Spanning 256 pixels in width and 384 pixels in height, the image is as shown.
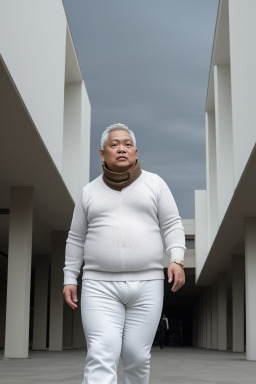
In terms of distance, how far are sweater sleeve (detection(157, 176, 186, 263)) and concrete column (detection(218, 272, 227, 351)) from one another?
96.0ft

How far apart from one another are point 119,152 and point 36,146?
10222 millimetres

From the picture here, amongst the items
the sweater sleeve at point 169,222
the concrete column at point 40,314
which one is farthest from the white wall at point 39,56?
the concrete column at point 40,314

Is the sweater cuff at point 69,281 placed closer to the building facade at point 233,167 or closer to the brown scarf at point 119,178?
the brown scarf at point 119,178

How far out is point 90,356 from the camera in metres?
4.02

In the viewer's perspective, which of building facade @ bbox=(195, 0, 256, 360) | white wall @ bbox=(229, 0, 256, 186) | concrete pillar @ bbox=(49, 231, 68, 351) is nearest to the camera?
white wall @ bbox=(229, 0, 256, 186)

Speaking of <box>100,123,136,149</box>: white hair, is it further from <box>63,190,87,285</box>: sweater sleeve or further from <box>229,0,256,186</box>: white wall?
<box>229,0,256,186</box>: white wall

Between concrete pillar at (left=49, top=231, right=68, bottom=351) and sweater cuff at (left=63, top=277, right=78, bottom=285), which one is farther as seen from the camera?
concrete pillar at (left=49, top=231, right=68, bottom=351)

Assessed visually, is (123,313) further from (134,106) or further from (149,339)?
(134,106)

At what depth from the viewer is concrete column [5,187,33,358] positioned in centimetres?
1672

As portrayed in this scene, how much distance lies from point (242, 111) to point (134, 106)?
9598cm

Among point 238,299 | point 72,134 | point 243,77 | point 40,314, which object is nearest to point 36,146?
point 243,77

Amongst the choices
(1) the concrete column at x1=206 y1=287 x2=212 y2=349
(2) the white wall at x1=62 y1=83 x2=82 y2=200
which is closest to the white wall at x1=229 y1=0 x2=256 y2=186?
(2) the white wall at x1=62 y1=83 x2=82 y2=200

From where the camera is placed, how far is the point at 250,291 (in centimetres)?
1870

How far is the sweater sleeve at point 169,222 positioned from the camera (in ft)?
14.5
